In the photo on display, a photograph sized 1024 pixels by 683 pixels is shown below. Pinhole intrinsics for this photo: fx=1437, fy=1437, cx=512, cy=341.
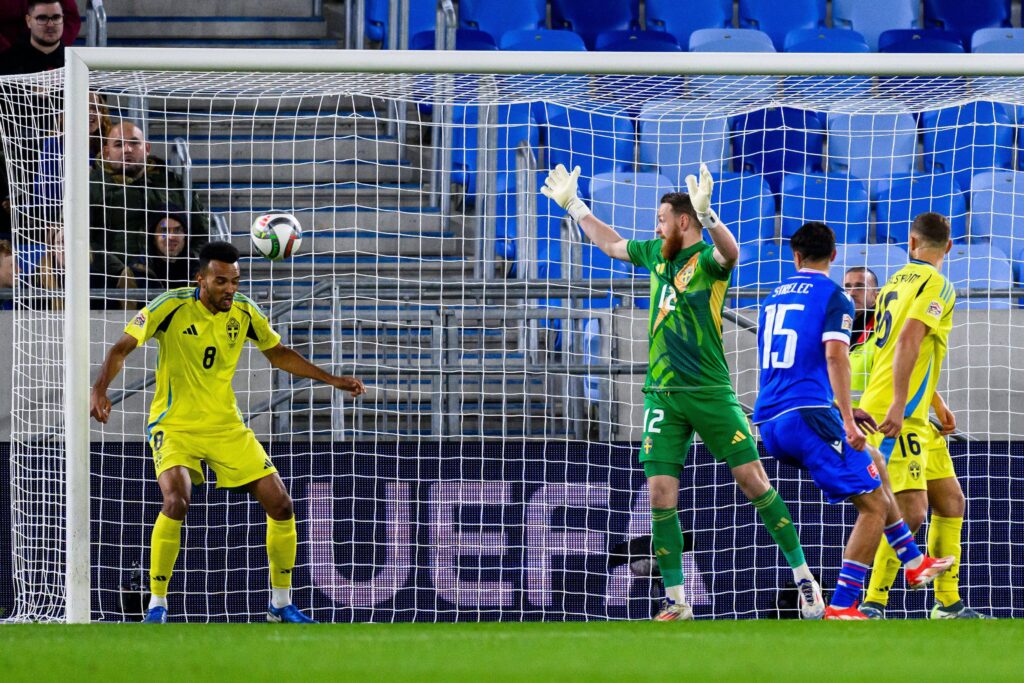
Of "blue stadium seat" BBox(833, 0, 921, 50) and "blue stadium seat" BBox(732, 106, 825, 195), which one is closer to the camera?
"blue stadium seat" BBox(732, 106, 825, 195)

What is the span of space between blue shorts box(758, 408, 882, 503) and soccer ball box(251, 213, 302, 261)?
2.49 m

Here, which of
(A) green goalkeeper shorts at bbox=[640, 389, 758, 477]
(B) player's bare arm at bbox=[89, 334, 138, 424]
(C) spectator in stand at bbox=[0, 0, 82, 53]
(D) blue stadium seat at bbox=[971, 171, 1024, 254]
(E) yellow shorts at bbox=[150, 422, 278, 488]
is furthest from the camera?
(C) spectator in stand at bbox=[0, 0, 82, 53]

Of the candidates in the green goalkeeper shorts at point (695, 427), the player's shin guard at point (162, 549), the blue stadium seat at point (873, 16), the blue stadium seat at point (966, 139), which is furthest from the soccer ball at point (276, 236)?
the blue stadium seat at point (873, 16)

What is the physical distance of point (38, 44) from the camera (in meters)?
8.93

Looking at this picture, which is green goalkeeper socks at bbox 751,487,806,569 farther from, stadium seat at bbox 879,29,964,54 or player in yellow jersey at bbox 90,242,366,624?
stadium seat at bbox 879,29,964,54

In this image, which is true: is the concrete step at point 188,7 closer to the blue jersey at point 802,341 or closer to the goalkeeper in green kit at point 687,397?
the goalkeeper in green kit at point 687,397

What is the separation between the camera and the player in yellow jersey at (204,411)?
684 cm

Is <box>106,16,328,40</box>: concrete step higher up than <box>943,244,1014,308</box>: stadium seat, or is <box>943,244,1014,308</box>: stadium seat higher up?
<box>106,16,328,40</box>: concrete step

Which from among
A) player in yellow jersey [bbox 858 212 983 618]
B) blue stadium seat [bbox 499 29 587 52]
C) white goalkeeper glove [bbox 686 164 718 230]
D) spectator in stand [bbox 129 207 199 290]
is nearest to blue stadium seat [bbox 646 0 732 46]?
blue stadium seat [bbox 499 29 587 52]

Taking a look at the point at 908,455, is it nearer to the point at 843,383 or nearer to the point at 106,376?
the point at 843,383

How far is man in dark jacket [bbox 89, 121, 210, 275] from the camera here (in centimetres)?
774

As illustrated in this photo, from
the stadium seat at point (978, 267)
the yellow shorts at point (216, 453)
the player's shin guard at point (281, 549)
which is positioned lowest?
the player's shin guard at point (281, 549)

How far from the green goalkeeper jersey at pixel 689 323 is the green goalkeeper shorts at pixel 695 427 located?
2.5 inches

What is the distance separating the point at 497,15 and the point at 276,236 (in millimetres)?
5394
